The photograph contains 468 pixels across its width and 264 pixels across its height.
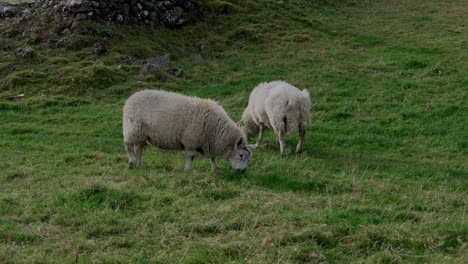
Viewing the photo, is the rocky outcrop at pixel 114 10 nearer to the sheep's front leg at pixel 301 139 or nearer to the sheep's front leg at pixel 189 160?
the sheep's front leg at pixel 301 139

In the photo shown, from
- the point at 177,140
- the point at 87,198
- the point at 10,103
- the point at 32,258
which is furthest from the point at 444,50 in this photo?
the point at 32,258

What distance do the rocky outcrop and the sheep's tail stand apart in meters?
14.6

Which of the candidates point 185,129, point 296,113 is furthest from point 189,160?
point 296,113

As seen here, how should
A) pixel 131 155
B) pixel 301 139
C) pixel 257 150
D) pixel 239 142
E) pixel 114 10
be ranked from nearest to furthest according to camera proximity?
1. pixel 239 142
2. pixel 131 155
3. pixel 301 139
4. pixel 257 150
5. pixel 114 10

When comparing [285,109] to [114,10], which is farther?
[114,10]

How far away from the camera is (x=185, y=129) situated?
12.4m

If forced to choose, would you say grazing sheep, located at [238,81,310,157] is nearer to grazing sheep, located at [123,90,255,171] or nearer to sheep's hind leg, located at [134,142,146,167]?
grazing sheep, located at [123,90,255,171]

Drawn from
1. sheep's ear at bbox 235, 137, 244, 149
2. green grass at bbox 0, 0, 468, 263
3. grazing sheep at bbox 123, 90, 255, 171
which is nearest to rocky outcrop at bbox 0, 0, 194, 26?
green grass at bbox 0, 0, 468, 263

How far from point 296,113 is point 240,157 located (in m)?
2.67

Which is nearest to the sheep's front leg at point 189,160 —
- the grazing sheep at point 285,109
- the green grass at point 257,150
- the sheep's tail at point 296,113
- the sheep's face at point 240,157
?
the green grass at point 257,150

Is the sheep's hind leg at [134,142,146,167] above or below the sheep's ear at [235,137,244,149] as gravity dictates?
below

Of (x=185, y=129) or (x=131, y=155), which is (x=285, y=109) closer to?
(x=185, y=129)

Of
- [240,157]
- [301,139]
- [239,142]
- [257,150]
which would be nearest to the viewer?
[240,157]

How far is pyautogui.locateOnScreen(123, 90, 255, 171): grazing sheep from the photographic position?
1240 centimetres
